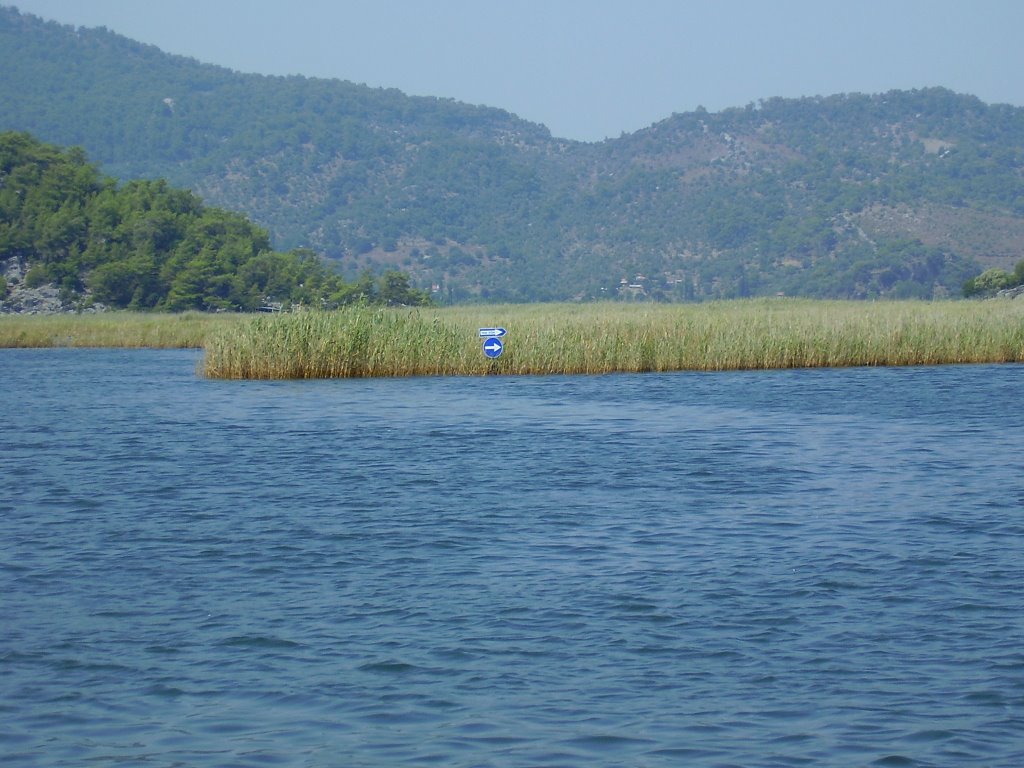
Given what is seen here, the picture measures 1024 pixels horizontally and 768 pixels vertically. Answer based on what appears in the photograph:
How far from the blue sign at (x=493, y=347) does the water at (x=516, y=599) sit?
33.8 ft

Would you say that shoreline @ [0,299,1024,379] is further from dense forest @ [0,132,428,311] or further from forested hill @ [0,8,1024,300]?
forested hill @ [0,8,1024,300]

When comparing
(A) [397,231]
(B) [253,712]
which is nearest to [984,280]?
(B) [253,712]

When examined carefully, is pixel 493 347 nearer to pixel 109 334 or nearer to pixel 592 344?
pixel 592 344

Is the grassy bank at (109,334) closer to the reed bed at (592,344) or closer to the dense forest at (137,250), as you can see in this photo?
the reed bed at (592,344)

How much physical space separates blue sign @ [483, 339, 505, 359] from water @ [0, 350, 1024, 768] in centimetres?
1029

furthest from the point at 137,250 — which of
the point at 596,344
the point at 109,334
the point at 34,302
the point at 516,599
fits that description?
the point at 516,599

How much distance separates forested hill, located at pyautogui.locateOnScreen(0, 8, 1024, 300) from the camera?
126625 millimetres

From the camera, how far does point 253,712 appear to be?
7234 mm

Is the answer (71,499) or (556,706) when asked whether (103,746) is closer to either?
(556,706)

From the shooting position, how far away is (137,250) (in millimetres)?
81000

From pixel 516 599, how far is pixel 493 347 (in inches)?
789

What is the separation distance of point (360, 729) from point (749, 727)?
1.89 metres

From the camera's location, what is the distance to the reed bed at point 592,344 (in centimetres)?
2827

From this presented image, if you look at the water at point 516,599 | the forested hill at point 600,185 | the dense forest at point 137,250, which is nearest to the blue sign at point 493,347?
the water at point 516,599
